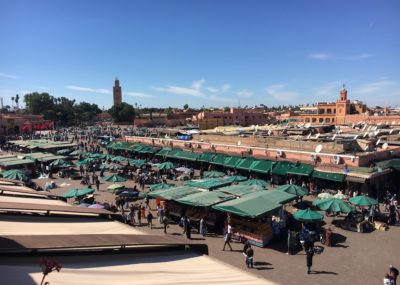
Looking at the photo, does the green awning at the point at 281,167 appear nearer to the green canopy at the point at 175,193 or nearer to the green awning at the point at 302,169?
the green awning at the point at 302,169

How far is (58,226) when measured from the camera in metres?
6.82

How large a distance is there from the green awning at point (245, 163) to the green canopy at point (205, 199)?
1051 cm

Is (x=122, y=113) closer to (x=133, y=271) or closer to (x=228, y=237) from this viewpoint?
(x=228, y=237)

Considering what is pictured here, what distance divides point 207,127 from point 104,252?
71.1 meters

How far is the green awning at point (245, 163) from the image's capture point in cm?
2673

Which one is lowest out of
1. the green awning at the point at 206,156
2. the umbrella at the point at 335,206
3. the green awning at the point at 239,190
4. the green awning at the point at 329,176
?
the umbrella at the point at 335,206

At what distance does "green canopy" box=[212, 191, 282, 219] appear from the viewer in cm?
1325

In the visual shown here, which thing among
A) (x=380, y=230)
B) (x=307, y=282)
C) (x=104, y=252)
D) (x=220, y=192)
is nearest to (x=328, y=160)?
(x=380, y=230)

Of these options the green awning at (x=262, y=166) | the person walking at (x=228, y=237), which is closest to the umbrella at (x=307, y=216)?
the person walking at (x=228, y=237)

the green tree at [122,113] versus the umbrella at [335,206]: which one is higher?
the green tree at [122,113]

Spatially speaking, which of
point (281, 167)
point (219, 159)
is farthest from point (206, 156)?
point (281, 167)

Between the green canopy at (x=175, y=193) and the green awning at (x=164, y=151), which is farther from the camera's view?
the green awning at (x=164, y=151)

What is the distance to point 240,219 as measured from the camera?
1453 centimetres

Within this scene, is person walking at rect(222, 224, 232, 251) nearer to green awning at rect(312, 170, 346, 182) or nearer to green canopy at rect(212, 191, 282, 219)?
green canopy at rect(212, 191, 282, 219)
